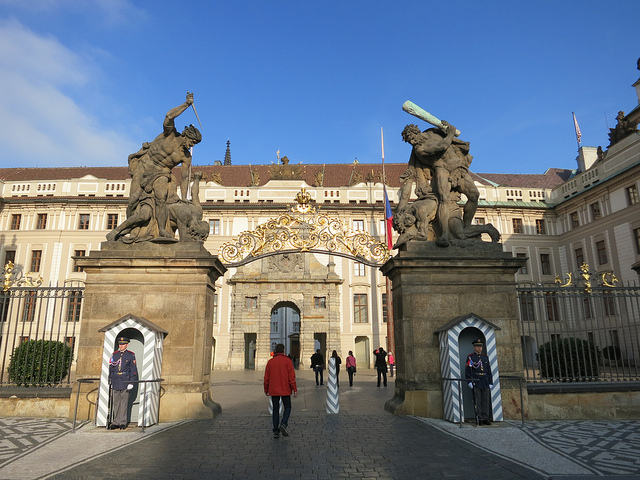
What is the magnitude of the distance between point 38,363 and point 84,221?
101 ft

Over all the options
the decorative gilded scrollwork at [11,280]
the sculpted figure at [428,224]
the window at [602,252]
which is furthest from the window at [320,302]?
the sculpted figure at [428,224]

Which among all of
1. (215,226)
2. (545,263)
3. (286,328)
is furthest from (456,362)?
(286,328)

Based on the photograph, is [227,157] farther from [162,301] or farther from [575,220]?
[162,301]

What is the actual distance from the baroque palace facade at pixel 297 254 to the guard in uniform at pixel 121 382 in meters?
27.5

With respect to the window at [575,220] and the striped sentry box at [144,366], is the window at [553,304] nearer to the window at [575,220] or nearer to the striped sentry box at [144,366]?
the striped sentry box at [144,366]

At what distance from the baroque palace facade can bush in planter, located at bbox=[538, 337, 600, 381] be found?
25437 millimetres

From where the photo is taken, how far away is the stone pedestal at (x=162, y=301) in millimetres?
9047

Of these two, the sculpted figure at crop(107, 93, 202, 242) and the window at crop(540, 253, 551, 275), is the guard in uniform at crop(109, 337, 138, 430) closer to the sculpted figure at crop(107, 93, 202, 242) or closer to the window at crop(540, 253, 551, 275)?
the sculpted figure at crop(107, 93, 202, 242)

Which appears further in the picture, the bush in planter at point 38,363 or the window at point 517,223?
the window at point 517,223

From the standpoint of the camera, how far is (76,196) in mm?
38000

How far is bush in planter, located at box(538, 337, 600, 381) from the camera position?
9836 millimetres

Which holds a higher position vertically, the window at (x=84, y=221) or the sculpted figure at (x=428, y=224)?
the window at (x=84, y=221)

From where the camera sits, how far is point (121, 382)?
7938 millimetres

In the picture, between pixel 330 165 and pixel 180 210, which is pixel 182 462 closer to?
pixel 180 210
